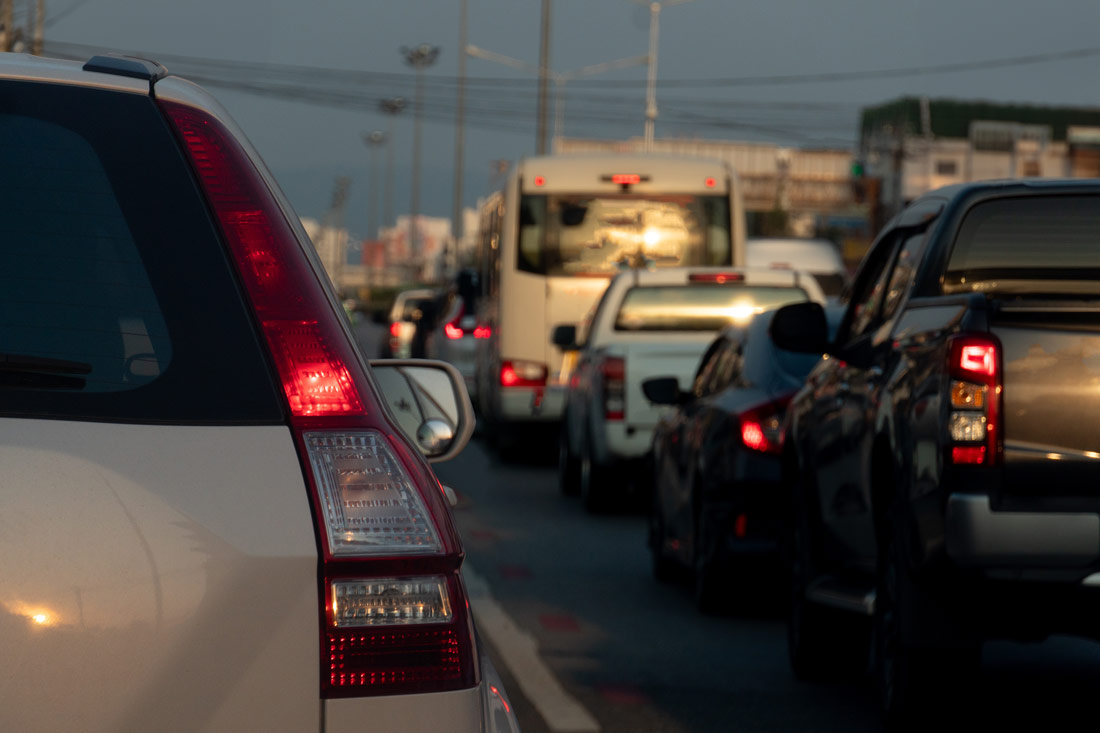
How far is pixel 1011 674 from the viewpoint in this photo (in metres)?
7.55

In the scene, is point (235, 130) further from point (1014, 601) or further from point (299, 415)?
point (1014, 601)

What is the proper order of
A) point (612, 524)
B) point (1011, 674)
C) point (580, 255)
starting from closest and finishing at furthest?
point (1011, 674), point (612, 524), point (580, 255)

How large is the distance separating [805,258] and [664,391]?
21298mm

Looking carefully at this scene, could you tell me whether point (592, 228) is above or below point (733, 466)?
above

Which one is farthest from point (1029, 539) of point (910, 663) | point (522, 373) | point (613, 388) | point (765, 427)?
point (522, 373)

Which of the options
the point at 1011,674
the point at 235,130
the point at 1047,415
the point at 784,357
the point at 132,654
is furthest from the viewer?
the point at 784,357

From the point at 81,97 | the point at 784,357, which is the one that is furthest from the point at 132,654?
the point at 784,357

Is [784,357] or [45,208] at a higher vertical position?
[45,208]

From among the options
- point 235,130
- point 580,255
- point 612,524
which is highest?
point 235,130

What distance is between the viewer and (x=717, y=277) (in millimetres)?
14828

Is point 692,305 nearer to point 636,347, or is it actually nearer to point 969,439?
point 636,347

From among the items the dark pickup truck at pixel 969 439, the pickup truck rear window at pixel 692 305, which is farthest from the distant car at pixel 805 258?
the dark pickup truck at pixel 969 439

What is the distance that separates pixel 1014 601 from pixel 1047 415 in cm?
52

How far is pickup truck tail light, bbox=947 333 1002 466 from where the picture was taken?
5262mm
